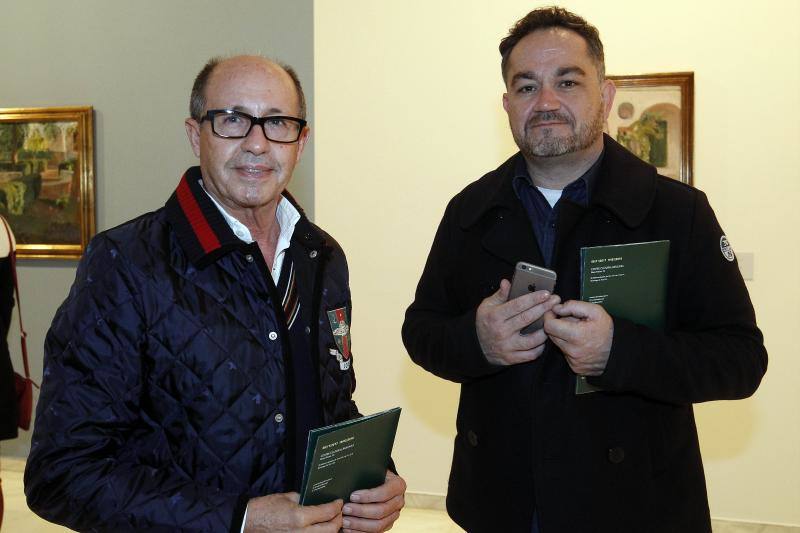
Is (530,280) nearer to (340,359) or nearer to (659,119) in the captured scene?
(340,359)

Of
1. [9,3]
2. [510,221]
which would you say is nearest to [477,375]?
[510,221]

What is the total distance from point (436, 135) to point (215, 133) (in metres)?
3.31

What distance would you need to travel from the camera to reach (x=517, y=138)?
8.09 feet

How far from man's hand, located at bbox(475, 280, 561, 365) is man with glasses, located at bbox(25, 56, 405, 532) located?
0.39m

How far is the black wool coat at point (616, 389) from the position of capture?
2.18 m

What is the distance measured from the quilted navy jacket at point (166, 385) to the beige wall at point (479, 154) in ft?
10.9

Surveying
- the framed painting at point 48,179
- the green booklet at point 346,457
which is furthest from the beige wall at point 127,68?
the green booklet at point 346,457

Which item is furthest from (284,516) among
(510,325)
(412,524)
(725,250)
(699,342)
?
(412,524)

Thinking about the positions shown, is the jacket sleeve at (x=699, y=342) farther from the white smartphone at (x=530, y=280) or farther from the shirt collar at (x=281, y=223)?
the shirt collar at (x=281, y=223)

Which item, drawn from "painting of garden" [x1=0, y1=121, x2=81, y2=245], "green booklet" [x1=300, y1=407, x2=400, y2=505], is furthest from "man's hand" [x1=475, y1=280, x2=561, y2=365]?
"painting of garden" [x1=0, y1=121, x2=81, y2=245]

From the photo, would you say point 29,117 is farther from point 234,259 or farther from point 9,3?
point 234,259

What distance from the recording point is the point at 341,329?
210 centimetres

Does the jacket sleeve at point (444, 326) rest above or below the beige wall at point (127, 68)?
below

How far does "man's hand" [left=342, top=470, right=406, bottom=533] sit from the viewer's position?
1.83m
